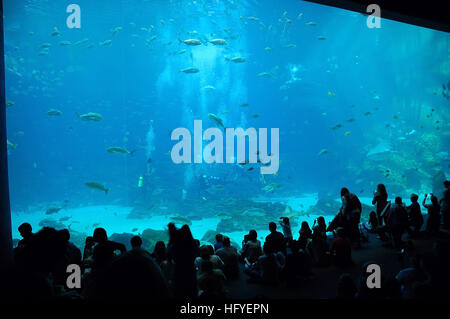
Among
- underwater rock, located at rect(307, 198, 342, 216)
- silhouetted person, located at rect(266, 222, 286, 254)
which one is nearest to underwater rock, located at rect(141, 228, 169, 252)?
silhouetted person, located at rect(266, 222, 286, 254)

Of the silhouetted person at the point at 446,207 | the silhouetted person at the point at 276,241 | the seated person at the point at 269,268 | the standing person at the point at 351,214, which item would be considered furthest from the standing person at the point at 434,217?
the seated person at the point at 269,268

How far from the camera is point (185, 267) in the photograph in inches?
138

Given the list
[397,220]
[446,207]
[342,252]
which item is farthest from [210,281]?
[446,207]

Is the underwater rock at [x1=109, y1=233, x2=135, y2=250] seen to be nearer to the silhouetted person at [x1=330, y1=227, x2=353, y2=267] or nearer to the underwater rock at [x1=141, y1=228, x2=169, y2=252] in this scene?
the underwater rock at [x1=141, y1=228, x2=169, y2=252]

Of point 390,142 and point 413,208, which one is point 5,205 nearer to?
point 413,208

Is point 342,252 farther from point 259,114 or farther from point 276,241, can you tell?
point 259,114

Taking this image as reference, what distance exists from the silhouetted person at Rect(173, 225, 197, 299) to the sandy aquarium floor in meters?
10.8

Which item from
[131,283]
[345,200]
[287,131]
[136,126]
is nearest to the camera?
[131,283]

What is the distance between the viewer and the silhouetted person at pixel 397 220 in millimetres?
5559

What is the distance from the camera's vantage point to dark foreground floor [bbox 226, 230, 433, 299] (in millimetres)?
3928

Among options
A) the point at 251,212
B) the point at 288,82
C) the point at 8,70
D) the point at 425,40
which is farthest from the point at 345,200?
the point at 8,70

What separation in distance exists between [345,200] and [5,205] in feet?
19.6

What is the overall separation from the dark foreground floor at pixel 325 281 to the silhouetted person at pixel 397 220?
26 centimetres

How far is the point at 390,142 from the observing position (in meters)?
35.0
